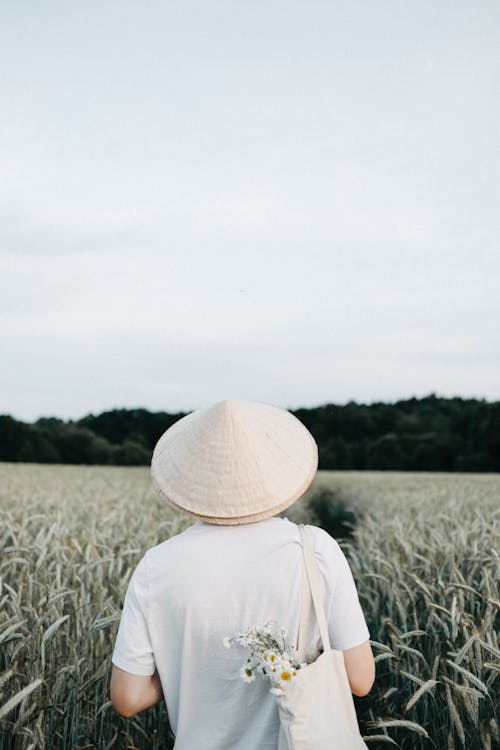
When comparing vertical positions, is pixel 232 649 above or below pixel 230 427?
below

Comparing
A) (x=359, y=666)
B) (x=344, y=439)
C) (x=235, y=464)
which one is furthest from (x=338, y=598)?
(x=344, y=439)

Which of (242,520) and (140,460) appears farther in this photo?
(140,460)

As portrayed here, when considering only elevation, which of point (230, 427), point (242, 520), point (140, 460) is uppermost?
point (230, 427)

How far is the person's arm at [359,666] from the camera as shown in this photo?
1747mm

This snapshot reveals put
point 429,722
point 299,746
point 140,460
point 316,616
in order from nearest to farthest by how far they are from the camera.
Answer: point 299,746, point 316,616, point 429,722, point 140,460

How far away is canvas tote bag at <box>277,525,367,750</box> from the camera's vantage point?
60.6 inches

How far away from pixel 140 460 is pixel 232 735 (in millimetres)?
38852

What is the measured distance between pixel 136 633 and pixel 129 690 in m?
0.18

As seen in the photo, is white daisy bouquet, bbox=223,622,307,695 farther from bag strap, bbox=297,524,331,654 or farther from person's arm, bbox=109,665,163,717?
person's arm, bbox=109,665,163,717

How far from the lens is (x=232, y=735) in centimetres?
176

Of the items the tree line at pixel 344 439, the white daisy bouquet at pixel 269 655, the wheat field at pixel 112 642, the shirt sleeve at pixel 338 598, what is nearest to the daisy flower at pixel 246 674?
the white daisy bouquet at pixel 269 655

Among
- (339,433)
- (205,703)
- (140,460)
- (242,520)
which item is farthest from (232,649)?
(339,433)

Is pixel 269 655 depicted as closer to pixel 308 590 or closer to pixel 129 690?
pixel 308 590

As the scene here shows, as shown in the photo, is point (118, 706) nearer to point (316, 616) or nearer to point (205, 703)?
point (205, 703)
